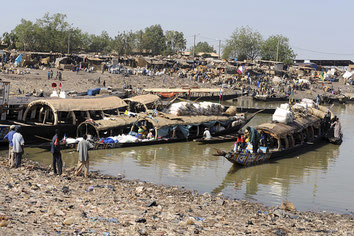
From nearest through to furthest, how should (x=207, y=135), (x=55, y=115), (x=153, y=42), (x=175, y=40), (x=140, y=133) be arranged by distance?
1. (x=55, y=115)
2. (x=140, y=133)
3. (x=207, y=135)
4. (x=153, y=42)
5. (x=175, y=40)

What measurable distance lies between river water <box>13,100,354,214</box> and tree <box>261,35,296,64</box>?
5717cm

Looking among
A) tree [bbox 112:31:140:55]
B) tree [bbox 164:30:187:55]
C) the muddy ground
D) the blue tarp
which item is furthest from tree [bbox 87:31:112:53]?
the blue tarp

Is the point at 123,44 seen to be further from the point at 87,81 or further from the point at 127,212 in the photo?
the point at 127,212

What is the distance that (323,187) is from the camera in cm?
1416

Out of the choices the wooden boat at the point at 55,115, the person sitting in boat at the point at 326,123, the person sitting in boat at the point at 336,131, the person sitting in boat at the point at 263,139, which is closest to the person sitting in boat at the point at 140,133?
the wooden boat at the point at 55,115

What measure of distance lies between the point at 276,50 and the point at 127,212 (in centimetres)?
7106

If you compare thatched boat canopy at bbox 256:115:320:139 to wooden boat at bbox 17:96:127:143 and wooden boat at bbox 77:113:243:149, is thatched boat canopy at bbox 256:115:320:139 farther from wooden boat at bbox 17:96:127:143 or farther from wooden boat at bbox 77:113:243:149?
wooden boat at bbox 17:96:127:143

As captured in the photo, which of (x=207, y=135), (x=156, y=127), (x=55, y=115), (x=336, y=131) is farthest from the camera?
(x=336, y=131)

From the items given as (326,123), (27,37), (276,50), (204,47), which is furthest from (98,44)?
(326,123)

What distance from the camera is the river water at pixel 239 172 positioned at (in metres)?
12.8

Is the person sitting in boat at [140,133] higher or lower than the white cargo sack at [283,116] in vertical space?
lower

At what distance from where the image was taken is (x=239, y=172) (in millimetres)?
15125

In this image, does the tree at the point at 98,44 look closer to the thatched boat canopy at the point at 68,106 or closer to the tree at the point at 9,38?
the tree at the point at 9,38

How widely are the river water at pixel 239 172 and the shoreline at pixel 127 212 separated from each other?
64.4 inches
